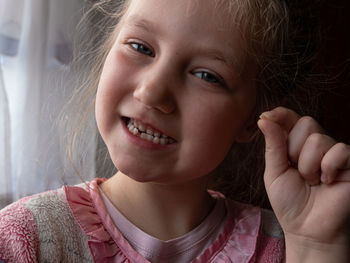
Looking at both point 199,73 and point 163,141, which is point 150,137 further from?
point 199,73

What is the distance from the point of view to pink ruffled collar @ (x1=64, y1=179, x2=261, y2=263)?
895mm

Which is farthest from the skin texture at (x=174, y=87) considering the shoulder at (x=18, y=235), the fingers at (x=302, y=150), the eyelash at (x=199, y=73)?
the shoulder at (x=18, y=235)

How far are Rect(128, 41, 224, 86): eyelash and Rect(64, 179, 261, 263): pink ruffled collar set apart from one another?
13.7 inches

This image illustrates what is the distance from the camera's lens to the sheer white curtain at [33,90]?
42.1 inches

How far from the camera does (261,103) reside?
3.38ft

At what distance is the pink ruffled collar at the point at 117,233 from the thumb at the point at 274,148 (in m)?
0.21

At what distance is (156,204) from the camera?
0.98m

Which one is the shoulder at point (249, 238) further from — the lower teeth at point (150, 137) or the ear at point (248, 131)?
the lower teeth at point (150, 137)

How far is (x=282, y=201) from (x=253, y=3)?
1.41ft

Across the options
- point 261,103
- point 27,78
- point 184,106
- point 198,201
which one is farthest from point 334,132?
point 27,78

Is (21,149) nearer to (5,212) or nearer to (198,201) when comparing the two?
(5,212)

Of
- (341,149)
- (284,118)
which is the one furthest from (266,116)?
(341,149)

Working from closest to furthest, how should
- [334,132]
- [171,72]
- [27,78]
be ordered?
1. [171,72]
2. [27,78]
3. [334,132]

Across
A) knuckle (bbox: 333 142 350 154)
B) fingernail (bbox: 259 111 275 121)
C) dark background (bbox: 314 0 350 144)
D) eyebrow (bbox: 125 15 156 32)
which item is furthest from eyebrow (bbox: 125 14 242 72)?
dark background (bbox: 314 0 350 144)
